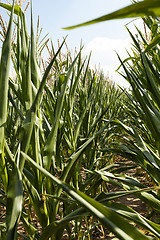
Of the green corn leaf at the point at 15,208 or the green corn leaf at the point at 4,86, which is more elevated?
the green corn leaf at the point at 4,86

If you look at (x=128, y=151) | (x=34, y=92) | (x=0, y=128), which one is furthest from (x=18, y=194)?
(x=128, y=151)

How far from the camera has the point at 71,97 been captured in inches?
32.9

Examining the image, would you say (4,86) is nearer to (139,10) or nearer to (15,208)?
(15,208)

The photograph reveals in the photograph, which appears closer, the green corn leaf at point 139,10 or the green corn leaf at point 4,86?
the green corn leaf at point 139,10

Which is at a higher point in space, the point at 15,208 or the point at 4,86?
the point at 4,86

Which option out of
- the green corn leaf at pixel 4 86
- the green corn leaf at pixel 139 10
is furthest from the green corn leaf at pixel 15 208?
the green corn leaf at pixel 139 10

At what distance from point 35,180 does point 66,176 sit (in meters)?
0.08

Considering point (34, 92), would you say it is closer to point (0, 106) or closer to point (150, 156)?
point (0, 106)

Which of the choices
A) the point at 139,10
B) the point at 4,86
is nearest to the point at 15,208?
the point at 4,86

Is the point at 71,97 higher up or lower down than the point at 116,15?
higher up

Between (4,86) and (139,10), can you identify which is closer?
(139,10)

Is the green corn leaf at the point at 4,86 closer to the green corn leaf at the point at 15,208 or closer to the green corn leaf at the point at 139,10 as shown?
the green corn leaf at the point at 15,208

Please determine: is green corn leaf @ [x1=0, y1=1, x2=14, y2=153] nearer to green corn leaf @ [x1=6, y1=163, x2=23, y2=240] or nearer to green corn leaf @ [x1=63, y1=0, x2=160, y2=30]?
green corn leaf @ [x1=6, y1=163, x2=23, y2=240]

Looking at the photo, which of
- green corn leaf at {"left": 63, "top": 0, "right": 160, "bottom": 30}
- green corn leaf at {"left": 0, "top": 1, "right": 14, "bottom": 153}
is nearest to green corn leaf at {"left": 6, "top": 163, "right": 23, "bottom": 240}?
green corn leaf at {"left": 0, "top": 1, "right": 14, "bottom": 153}
